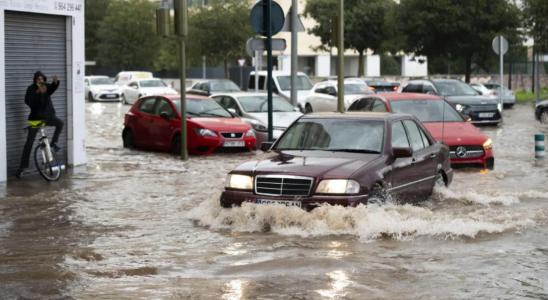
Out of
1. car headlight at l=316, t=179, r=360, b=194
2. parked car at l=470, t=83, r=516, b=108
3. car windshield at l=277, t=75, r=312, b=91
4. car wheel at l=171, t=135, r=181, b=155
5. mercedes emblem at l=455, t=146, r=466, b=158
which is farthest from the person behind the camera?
parked car at l=470, t=83, r=516, b=108

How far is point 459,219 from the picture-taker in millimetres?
10781

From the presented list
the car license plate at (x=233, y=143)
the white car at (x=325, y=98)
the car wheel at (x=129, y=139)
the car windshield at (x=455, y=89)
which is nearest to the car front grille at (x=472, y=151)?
the car license plate at (x=233, y=143)

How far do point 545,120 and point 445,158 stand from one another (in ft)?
60.3

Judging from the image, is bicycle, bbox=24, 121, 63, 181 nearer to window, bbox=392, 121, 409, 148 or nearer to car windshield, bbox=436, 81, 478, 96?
window, bbox=392, 121, 409, 148

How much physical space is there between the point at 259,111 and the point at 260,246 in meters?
14.8

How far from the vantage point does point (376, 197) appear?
10.9 m

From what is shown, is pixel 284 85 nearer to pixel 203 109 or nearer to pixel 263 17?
pixel 203 109

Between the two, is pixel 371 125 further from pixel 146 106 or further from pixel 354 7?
pixel 354 7

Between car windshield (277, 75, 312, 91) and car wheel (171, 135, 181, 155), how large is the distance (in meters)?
12.8

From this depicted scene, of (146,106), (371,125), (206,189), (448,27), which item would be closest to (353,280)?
(371,125)

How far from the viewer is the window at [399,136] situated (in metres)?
12.1

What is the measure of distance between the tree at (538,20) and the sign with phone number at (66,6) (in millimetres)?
30438

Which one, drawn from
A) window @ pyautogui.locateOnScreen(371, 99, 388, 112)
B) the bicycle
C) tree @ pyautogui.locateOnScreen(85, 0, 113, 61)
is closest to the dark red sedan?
the bicycle

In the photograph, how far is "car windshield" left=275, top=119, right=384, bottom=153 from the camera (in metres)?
11.6
